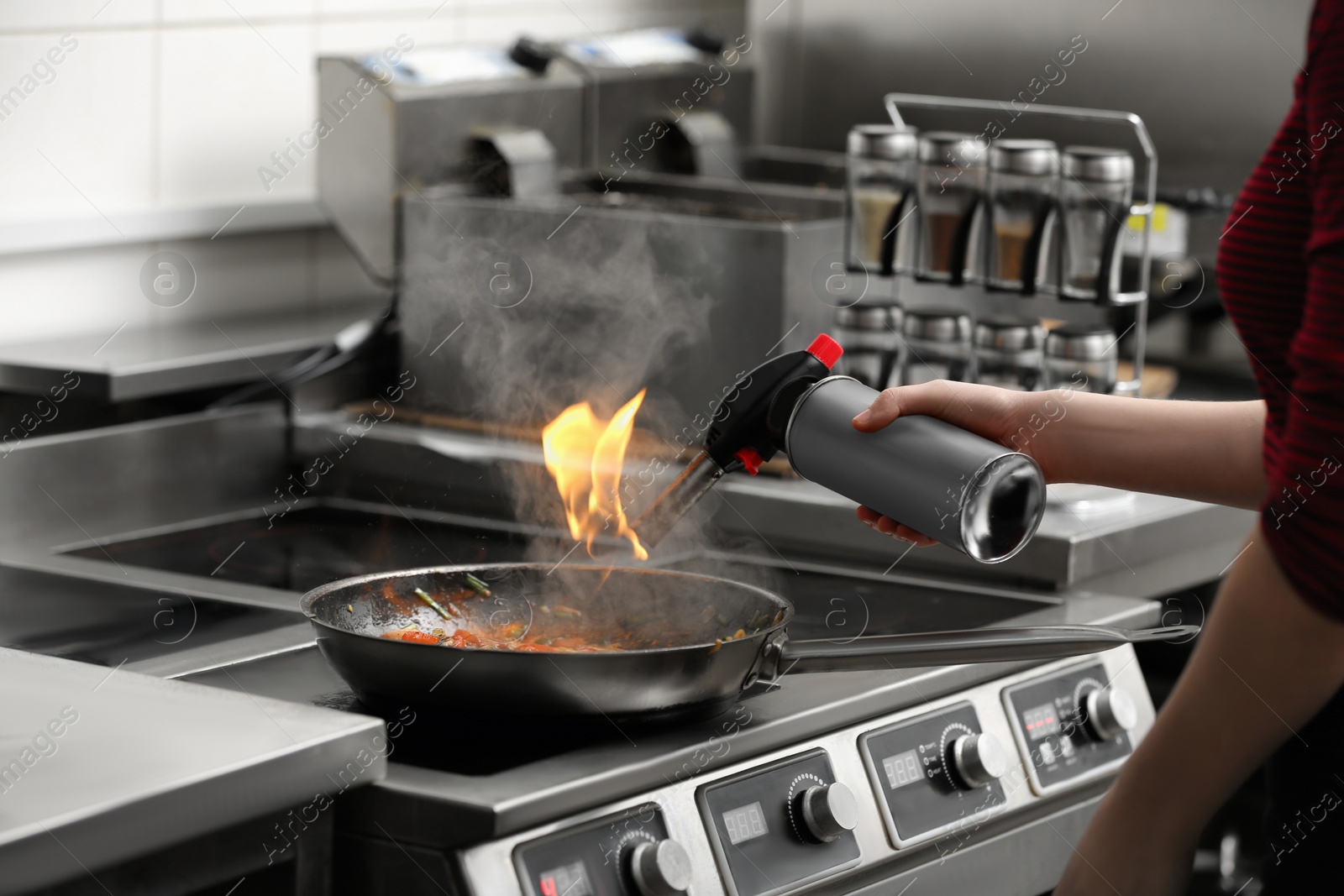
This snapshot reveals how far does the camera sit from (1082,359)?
1.71 meters

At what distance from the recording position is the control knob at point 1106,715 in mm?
1454

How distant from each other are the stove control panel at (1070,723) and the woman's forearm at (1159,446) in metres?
0.25

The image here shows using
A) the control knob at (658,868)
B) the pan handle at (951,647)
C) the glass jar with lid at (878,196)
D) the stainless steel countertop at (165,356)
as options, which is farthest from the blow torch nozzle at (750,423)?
the stainless steel countertop at (165,356)

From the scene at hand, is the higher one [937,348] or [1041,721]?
[937,348]

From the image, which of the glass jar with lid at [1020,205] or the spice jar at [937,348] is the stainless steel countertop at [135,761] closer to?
the spice jar at [937,348]

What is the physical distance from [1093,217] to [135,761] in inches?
46.3

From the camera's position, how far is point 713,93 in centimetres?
237

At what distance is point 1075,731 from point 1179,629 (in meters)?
0.37

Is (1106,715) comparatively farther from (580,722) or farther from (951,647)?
(580,722)

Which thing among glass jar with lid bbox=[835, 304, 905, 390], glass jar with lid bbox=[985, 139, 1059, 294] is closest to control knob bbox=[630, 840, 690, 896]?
glass jar with lid bbox=[835, 304, 905, 390]

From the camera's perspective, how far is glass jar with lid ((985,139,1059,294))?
173cm

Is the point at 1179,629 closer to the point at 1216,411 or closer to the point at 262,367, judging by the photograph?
the point at 1216,411

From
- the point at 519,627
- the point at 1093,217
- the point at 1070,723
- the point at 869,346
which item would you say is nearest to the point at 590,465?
the point at 519,627

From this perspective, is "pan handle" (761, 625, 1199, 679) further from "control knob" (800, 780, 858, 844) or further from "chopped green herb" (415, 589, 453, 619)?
"chopped green herb" (415, 589, 453, 619)
